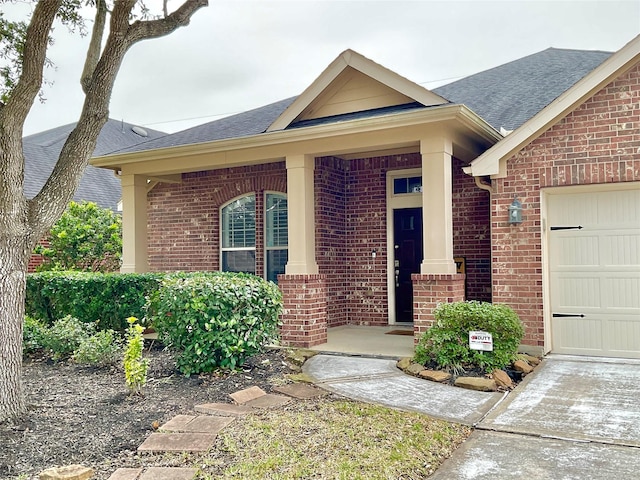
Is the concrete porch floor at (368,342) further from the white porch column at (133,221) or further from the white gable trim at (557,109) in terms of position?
the white porch column at (133,221)

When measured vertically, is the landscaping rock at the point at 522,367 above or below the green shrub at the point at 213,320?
below

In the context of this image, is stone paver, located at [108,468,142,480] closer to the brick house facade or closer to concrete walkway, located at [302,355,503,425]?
concrete walkway, located at [302,355,503,425]

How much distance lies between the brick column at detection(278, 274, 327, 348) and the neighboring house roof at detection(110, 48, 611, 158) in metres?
2.50

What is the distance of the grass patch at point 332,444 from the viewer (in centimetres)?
388

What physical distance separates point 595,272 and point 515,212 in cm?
126

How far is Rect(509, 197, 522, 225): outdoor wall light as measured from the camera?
7707 mm

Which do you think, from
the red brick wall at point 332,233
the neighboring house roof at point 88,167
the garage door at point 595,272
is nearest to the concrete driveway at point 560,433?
the garage door at point 595,272

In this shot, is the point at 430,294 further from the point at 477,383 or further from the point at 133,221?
the point at 133,221

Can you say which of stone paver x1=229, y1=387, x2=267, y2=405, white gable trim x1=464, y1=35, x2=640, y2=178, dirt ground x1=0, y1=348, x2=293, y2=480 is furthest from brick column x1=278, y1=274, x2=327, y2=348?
white gable trim x1=464, y1=35, x2=640, y2=178

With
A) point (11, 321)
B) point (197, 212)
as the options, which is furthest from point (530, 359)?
point (197, 212)

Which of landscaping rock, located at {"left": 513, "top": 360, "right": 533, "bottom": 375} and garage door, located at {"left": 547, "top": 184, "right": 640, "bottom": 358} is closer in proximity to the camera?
landscaping rock, located at {"left": 513, "top": 360, "right": 533, "bottom": 375}

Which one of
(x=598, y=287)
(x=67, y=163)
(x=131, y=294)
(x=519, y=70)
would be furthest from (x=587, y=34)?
(x=67, y=163)

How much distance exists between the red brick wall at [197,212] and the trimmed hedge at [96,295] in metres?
2.67

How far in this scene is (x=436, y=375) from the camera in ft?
21.2
